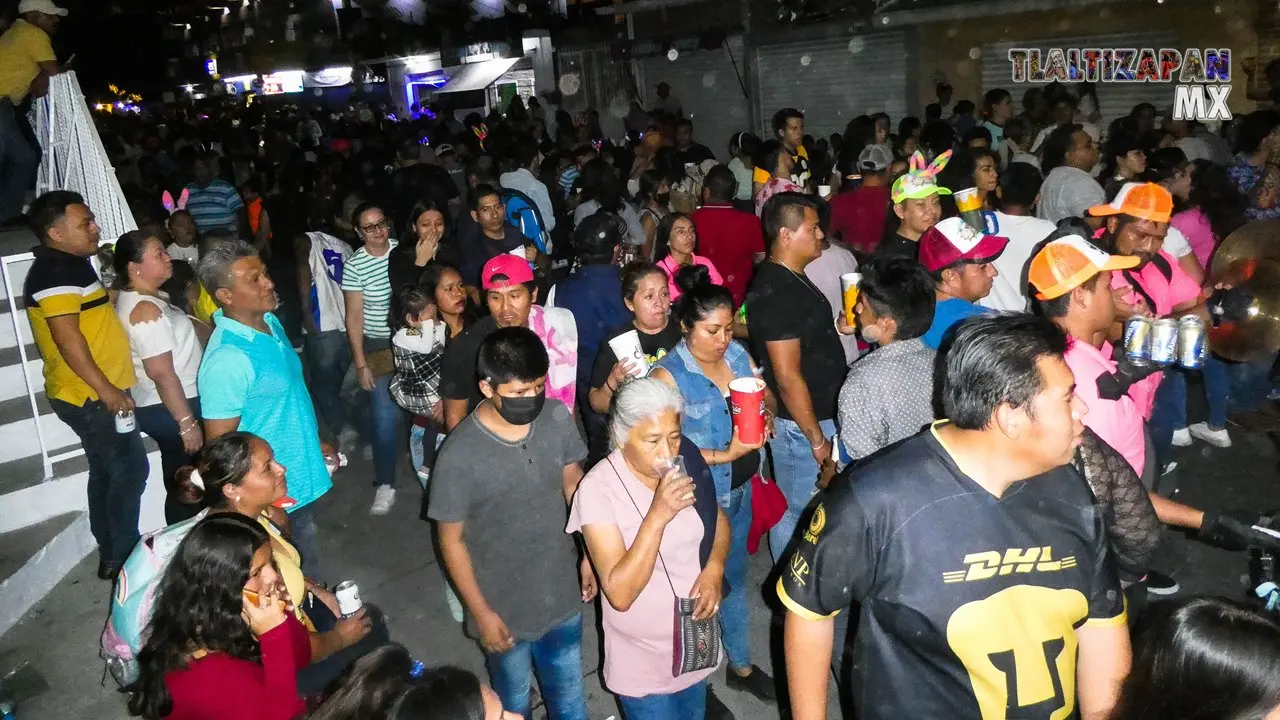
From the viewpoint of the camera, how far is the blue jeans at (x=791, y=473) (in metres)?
4.38

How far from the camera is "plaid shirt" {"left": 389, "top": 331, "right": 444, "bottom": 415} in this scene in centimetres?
509

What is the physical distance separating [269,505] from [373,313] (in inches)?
109

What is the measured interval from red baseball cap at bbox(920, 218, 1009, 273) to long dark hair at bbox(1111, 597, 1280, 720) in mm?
2338

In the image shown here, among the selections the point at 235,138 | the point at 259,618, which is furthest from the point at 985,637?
the point at 235,138

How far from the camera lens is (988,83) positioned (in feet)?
49.5

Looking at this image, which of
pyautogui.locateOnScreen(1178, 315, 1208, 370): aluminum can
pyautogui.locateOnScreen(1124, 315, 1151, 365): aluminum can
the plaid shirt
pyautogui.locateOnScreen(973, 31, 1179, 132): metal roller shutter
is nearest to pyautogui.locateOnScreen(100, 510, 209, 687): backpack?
the plaid shirt

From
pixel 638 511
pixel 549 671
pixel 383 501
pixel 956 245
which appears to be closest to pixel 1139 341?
pixel 956 245

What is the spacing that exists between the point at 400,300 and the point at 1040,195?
15.7ft

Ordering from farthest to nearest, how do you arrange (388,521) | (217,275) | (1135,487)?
(388,521) < (217,275) < (1135,487)

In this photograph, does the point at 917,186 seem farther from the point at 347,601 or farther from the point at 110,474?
the point at 110,474

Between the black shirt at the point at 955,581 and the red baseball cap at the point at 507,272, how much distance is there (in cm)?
245

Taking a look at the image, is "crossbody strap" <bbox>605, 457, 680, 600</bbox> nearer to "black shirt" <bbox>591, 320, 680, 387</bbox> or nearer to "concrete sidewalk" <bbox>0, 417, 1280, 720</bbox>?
"black shirt" <bbox>591, 320, 680, 387</bbox>

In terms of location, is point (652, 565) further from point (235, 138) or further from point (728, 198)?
point (235, 138)

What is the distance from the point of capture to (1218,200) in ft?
21.0
